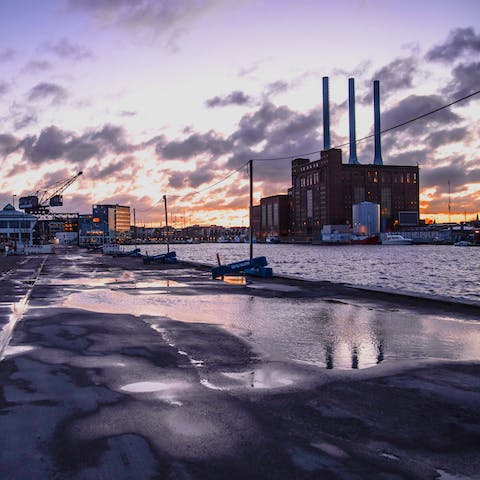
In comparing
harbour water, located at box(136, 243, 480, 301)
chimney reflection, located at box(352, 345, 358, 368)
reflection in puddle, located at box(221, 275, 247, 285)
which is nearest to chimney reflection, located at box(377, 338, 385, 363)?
chimney reflection, located at box(352, 345, 358, 368)

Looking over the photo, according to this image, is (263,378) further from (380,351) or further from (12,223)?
(12,223)

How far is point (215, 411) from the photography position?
7246 mm

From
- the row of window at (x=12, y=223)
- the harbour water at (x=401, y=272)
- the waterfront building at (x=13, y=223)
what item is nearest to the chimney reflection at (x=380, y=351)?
the harbour water at (x=401, y=272)

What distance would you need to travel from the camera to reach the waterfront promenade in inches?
215

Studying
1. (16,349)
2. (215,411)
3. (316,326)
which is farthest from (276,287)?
(215,411)

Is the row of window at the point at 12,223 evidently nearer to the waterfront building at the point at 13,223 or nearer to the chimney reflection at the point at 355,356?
the waterfront building at the point at 13,223

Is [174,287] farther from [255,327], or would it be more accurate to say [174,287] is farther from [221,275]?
[255,327]

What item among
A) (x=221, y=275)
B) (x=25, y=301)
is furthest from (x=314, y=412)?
(x=221, y=275)

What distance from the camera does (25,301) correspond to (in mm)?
21500

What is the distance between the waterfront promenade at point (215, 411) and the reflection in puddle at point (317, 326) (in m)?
0.59

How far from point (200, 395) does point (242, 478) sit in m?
3.00

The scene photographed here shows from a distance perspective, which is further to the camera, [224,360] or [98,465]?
[224,360]

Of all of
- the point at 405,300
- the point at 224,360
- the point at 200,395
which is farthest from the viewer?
the point at 405,300

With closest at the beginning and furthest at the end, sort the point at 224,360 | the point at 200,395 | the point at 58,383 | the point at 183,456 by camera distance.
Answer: the point at 183,456 → the point at 200,395 → the point at 58,383 → the point at 224,360
